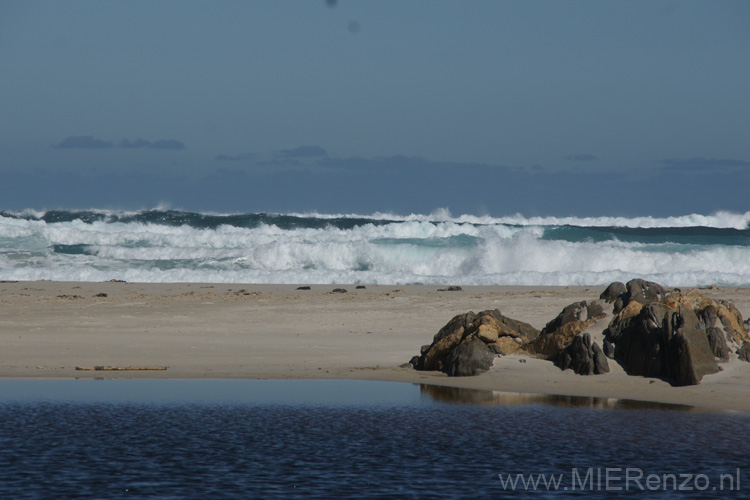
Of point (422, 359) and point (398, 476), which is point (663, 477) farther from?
point (422, 359)

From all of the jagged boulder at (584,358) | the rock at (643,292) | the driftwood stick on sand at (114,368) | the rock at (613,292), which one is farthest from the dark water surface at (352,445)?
the rock at (613,292)

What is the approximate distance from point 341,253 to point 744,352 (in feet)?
96.1

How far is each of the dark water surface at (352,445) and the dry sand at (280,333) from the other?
1054 millimetres

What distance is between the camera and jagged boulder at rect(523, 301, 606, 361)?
13.4 m

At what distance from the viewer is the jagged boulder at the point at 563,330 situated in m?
13.4

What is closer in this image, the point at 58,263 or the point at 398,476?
the point at 398,476

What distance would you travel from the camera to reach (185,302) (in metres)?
23.6

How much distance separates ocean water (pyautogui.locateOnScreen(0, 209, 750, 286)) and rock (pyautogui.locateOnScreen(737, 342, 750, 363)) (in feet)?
58.9

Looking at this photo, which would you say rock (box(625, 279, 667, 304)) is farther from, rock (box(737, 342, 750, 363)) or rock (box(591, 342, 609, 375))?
rock (box(737, 342, 750, 363))

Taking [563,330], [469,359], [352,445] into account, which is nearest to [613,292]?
[563,330]

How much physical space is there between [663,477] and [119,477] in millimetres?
4627

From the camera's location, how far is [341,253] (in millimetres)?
41094

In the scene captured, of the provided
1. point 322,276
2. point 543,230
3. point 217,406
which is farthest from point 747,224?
point 217,406

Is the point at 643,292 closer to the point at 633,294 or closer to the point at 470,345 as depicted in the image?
the point at 633,294
